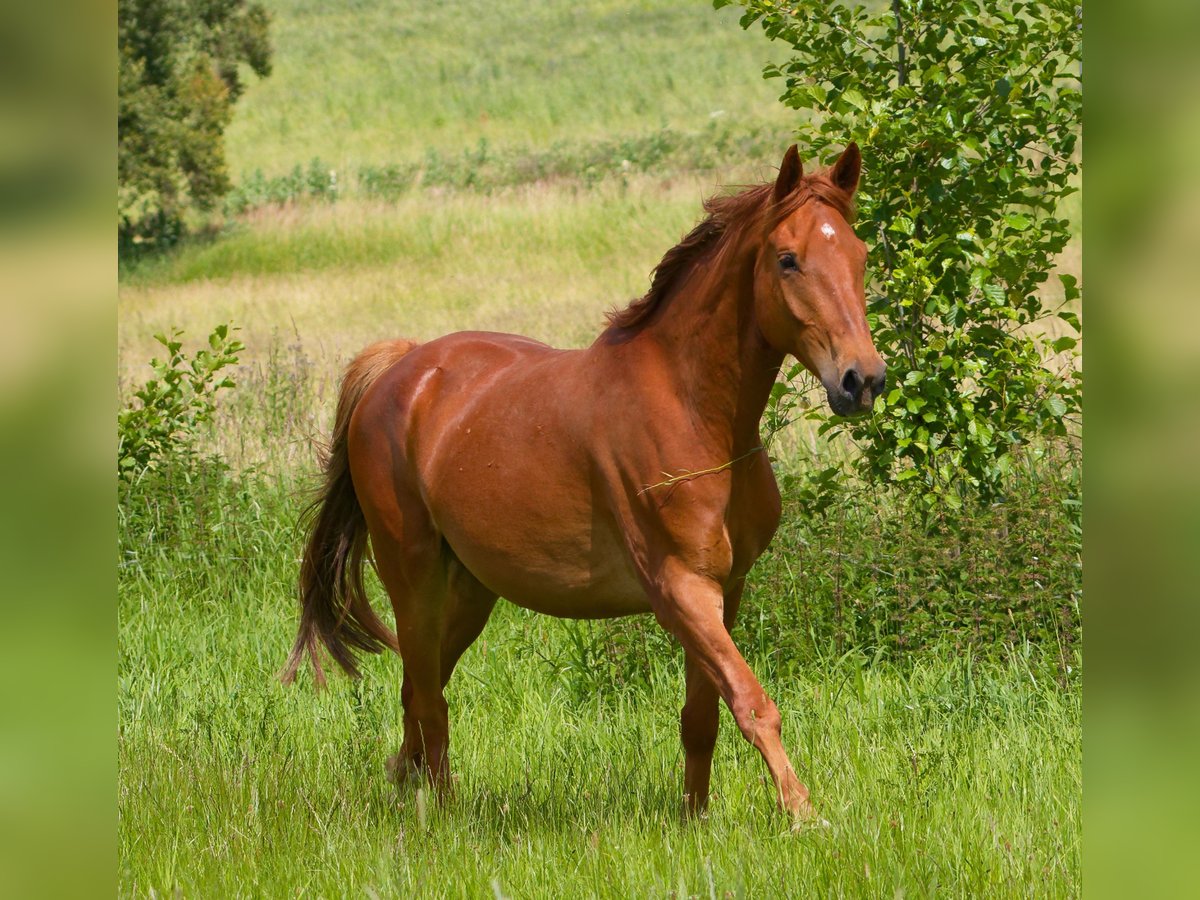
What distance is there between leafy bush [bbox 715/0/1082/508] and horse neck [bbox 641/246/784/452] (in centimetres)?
199

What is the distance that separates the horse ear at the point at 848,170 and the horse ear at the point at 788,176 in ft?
0.43

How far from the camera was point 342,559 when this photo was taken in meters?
5.56

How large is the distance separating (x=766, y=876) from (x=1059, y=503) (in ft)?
11.1

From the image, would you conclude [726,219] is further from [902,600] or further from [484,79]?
[484,79]

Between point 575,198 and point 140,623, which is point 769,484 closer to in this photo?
point 140,623

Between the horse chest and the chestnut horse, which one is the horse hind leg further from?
the horse chest

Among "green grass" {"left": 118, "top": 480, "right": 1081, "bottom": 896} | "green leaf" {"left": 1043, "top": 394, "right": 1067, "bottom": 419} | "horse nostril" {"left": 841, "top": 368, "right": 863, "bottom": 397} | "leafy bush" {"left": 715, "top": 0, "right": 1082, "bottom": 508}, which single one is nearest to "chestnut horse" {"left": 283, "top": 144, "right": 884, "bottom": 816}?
"horse nostril" {"left": 841, "top": 368, "right": 863, "bottom": 397}

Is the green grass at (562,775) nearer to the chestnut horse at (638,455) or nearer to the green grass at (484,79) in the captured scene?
the chestnut horse at (638,455)

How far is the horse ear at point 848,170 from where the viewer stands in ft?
12.4

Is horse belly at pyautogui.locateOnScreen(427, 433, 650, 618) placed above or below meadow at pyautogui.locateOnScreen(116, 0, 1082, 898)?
above

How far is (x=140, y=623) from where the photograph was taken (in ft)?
21.7

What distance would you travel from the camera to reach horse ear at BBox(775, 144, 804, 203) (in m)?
3.63

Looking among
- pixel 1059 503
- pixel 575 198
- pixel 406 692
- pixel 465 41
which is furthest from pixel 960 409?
pixel 465 41
